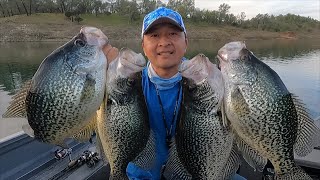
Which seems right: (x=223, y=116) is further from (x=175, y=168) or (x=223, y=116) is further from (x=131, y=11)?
(x=131, y=11)

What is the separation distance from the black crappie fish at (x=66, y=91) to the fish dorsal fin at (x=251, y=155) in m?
1.22

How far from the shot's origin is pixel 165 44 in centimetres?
292

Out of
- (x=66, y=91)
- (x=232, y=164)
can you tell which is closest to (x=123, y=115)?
(x=66, y=91)

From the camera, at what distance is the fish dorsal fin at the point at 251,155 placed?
2709 mm

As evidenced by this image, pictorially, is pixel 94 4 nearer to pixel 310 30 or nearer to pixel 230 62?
pixel 310 30

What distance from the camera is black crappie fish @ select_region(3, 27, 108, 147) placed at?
257 cm

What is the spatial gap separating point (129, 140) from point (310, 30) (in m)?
95.8

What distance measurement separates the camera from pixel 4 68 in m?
26.6

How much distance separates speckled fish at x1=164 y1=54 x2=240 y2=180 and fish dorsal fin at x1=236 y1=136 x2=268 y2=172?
0.32ft

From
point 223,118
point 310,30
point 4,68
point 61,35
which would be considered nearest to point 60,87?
point 223,118

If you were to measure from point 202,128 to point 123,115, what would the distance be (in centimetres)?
65

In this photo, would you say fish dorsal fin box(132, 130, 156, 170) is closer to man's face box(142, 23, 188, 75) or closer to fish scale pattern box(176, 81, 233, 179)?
fish scale pattern box(176, 81, 233, 179)

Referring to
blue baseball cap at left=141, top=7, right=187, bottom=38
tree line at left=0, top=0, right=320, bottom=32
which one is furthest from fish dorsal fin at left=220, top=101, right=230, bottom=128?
tree line at left=0, top=0, right=320, bottom=32

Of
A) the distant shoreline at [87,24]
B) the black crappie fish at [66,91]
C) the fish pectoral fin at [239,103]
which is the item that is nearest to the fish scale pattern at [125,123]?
the black crappie fish at [66,91]
